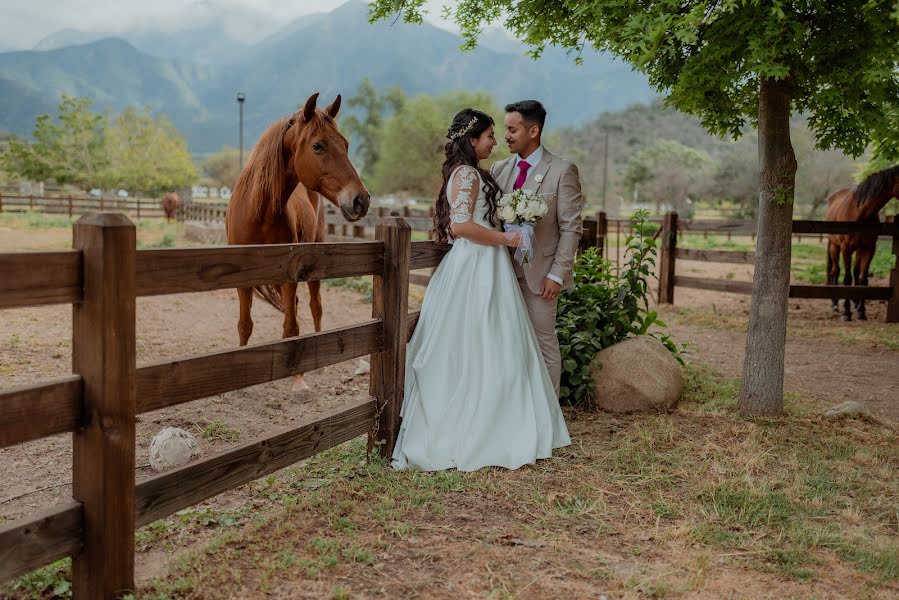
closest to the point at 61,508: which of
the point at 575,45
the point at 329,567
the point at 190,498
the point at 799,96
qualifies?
the point at 190,498

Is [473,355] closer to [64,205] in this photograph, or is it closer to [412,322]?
[412,322]

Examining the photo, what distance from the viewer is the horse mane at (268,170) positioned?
5.54 metres

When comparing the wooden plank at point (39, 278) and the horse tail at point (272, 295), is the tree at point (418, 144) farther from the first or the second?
the wooden plank at point (39, 278)

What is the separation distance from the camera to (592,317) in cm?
543

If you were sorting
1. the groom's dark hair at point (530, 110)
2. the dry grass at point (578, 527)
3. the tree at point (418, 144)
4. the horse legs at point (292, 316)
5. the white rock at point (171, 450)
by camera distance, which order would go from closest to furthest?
the dry grass at point (578, 527)
the white rock at point (171, 450)
the groom's dark hair at point (530, 110)
the horse legs at point (292, 316)
the tree at point (418, 144)

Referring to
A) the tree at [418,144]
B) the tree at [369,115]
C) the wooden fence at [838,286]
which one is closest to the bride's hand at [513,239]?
the wooden fence at [838,286]

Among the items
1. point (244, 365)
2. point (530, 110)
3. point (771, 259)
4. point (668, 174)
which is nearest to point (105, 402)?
point (244, 365)

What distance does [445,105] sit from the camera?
5381cm

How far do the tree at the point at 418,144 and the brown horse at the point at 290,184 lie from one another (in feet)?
146

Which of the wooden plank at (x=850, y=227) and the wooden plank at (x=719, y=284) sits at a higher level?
the wooden plank at (x=850, y=227)

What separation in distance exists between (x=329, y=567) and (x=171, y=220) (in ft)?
106

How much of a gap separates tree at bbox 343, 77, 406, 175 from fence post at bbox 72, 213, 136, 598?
6885 cm

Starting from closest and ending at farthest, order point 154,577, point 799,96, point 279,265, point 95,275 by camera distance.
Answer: point 95,275
point 154,577
point 279,265
point 799,96

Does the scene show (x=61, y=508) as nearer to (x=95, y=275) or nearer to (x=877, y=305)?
(x=95, y=275)
